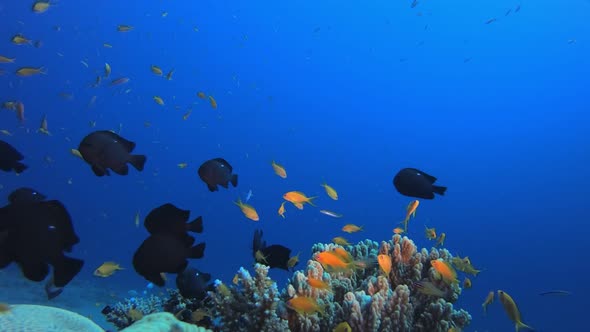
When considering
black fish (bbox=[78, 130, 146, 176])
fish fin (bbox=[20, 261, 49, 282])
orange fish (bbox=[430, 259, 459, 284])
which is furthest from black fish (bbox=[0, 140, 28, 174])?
orange fish (bbox=[430, 259, 459, 284])

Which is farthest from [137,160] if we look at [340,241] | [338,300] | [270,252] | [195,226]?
[340,241]

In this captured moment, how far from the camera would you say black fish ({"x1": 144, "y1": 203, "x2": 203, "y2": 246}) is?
10.1ft

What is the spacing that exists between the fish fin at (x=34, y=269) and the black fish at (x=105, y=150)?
123 centimetres

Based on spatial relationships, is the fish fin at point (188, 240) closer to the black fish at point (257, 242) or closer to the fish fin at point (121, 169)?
the fish fin at point (121, 169)

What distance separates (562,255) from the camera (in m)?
59.5

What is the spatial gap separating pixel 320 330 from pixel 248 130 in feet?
216

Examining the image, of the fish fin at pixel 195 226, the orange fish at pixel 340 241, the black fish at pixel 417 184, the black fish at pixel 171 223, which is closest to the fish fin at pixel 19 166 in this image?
the black fish at pixel 171 223

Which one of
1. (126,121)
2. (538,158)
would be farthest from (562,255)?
(126,121)

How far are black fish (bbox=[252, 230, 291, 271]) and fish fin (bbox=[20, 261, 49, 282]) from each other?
9.84 ft

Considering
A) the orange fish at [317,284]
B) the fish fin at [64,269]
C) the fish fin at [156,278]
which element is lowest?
the fish fin at [64,269]

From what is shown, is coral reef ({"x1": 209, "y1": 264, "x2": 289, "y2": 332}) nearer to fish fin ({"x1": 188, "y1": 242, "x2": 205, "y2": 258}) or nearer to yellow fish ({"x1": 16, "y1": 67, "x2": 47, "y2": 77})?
fish fin ({"x1": 188, "y1": 242, "x2": 205, "y2": 258})

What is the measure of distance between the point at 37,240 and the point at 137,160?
133 cm

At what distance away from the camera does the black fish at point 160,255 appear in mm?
3035

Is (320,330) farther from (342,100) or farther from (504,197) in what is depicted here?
(504,197)
